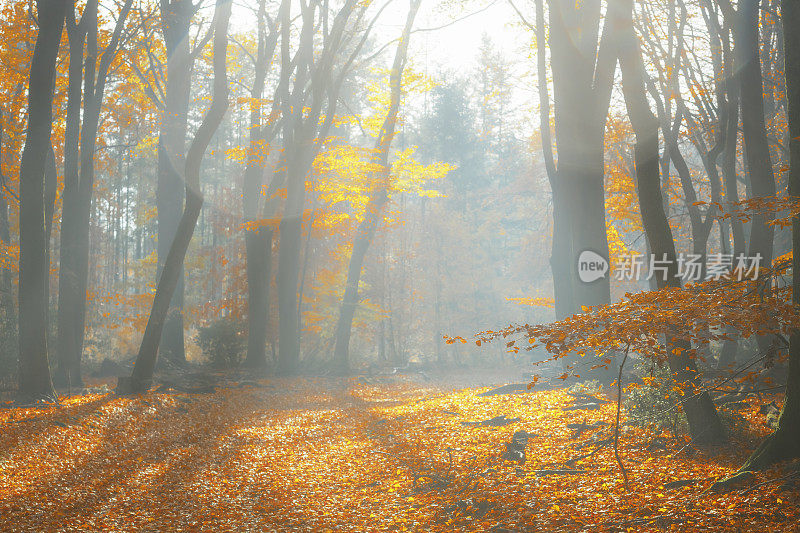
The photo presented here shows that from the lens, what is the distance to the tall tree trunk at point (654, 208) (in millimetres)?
5629

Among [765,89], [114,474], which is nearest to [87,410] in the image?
[114,474]

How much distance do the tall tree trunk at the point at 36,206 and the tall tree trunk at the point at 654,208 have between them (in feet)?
27.1

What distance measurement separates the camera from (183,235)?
1116cm

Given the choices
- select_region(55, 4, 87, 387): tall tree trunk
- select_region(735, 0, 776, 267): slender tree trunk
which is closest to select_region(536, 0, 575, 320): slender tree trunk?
select_region(735, 0, 776, 267): slender tree trunk

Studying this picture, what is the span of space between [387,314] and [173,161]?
373 inches

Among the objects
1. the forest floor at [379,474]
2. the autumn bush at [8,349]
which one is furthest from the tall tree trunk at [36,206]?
the autumn bush at [8,349]

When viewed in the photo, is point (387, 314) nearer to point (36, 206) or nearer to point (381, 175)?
point (381, 175)

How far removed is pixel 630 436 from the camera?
20.8 feet

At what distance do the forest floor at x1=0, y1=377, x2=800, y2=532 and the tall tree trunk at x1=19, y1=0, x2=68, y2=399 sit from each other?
0.79 meters

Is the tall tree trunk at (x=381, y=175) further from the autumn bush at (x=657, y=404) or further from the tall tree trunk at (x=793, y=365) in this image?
the tall tree trunk at (x=793, y=365)

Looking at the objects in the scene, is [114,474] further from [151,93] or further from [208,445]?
[151,93]

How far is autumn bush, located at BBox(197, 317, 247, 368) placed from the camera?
1730cm

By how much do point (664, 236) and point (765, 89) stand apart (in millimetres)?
9369

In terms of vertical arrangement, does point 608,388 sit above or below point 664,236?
below
